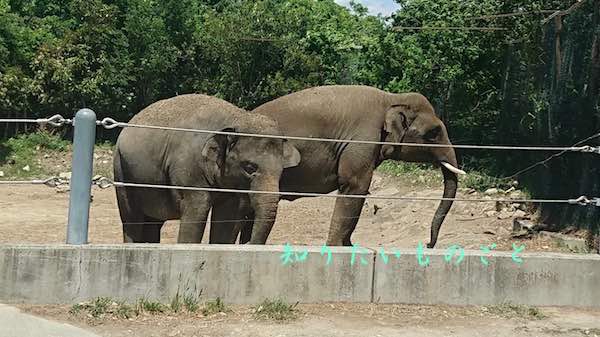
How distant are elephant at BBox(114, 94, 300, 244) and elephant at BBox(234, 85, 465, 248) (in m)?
0.79

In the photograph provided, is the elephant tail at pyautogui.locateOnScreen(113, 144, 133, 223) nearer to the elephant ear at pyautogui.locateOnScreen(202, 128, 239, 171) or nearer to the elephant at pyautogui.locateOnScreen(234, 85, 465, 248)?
the elephant ear at pyautogui.locateOnScreen(202, 128, 239, 171)

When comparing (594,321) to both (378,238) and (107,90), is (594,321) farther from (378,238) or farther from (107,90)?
(107,90)

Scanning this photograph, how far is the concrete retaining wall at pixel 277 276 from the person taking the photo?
534 centimetres

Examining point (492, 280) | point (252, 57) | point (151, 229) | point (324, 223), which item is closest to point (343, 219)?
point (151, 229)

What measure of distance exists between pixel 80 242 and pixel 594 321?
381cm

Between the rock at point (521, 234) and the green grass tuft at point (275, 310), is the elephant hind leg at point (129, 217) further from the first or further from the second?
the rock at point (521, 234)

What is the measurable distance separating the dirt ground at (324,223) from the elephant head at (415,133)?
10.2ft

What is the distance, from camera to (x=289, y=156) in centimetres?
800

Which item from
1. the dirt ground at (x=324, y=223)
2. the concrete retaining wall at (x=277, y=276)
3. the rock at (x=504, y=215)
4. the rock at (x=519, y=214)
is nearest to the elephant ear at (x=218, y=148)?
the concrete retaining wall at (x=277, y=276)

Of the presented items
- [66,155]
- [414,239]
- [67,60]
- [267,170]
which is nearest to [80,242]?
[267,170]

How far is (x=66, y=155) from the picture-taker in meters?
24.7

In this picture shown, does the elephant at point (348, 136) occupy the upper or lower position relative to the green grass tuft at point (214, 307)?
upper

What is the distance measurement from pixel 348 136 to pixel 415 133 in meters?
0.88

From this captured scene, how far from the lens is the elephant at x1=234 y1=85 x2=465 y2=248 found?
8883 millimetres
